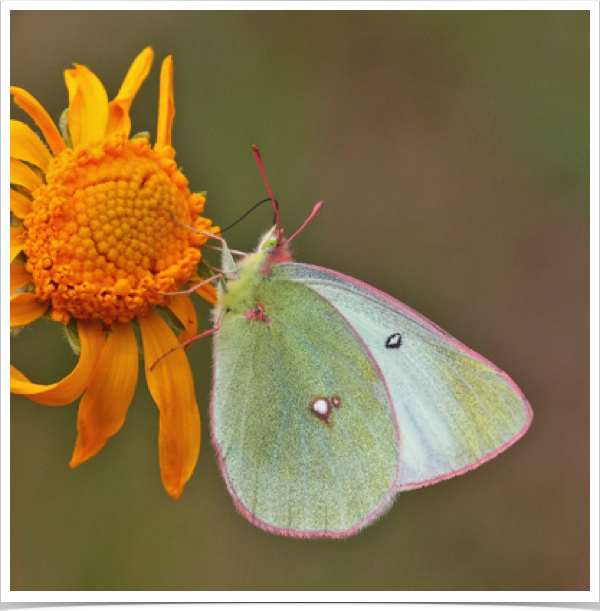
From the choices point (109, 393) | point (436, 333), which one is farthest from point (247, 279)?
point (436, 333)

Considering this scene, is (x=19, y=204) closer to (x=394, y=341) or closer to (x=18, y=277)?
(x=18, y=277)

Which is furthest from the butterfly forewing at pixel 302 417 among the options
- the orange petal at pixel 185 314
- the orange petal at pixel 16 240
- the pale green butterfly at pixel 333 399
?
the orange petal at pixel 16 240

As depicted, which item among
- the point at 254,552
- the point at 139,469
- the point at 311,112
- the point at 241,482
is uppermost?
the point at 311,112

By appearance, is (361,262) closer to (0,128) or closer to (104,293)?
(104,293)

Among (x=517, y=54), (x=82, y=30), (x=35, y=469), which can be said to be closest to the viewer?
(x=35, y=469)

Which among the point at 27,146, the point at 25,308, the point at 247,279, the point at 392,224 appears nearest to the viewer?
the point at 25,308

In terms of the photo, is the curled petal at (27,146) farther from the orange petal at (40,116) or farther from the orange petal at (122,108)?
the orange petal at (122,108)

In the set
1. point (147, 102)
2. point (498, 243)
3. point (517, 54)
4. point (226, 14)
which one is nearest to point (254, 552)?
point (147, 102)
